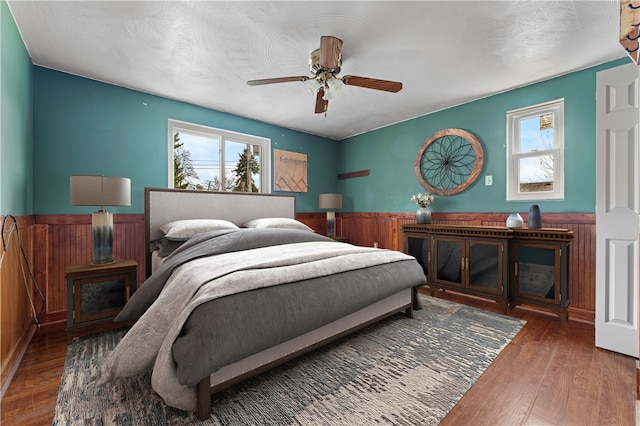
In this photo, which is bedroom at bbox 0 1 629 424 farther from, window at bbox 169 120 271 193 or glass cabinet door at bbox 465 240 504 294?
glass cabinet door at bbox 465 240 504 294

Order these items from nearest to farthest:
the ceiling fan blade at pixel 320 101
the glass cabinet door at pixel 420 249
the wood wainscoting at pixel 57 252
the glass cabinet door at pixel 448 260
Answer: the ceiling fan blade at pixel 320 101 → the wood wainscoting at pixel 57 252 → the glass cabinet door at pixel 448 260 → the glass cabinet door at pixel 420 249

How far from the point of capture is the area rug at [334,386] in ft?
4.39

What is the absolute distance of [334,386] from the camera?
1569 millimetres

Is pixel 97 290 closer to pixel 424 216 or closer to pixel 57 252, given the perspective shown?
pixel 57 252

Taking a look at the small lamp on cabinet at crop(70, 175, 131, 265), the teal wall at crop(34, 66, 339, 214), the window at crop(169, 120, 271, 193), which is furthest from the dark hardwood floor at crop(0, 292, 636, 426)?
the window at crop(169, 120, 271, 193)

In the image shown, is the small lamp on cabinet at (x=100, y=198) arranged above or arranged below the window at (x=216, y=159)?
below

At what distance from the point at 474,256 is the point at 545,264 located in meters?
0.59

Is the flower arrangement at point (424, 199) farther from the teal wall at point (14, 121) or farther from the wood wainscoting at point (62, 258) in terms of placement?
the teal wall at point (14, 121)

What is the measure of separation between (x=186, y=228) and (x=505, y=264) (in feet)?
10.6

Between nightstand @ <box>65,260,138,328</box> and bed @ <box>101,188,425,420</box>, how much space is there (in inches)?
20.6

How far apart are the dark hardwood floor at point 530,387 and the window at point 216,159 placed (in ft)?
Answer: 6.94

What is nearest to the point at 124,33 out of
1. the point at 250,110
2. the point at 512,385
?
the point at 250,110

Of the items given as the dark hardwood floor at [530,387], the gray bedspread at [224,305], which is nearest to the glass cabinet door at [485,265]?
the dark hardwood floor at [530,387]

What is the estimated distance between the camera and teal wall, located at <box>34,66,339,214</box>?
2586mm
